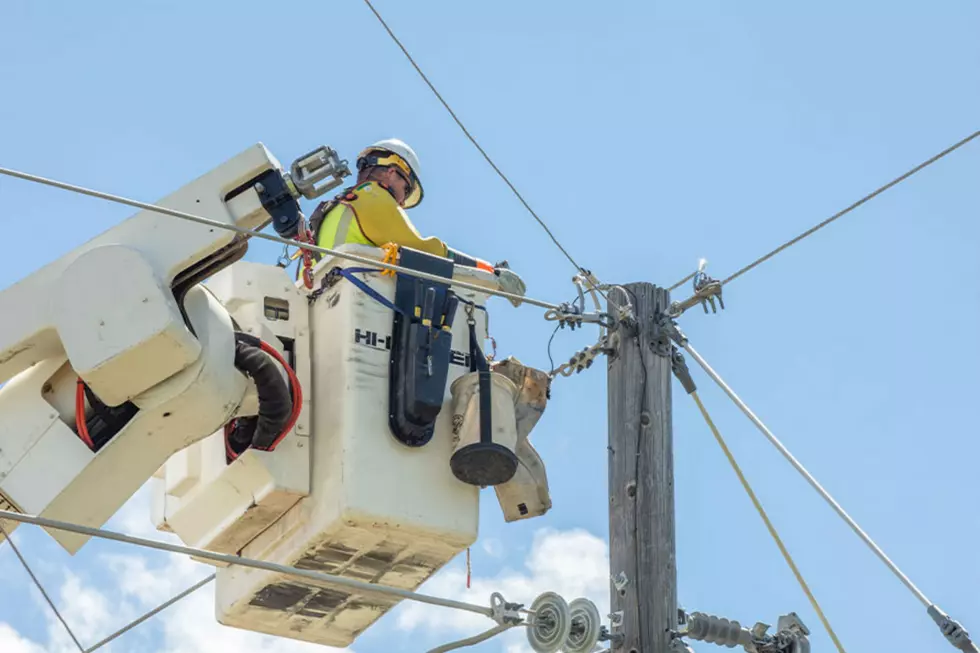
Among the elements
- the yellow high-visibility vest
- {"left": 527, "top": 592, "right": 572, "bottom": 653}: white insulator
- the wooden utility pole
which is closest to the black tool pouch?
the yellow high-visibility vest

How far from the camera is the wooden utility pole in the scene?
32.4 feet

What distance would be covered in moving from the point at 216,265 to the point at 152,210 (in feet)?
1.33

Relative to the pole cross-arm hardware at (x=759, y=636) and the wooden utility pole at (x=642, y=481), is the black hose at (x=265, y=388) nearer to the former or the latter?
the wooden utility pole at (x=642, y=481)

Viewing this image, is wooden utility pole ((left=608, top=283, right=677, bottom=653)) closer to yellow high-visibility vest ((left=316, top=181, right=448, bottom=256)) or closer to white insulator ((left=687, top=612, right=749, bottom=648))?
white insulator ((left=687, top=612, right=749, bottom=648))

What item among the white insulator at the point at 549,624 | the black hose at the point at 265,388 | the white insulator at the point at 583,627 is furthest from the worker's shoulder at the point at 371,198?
the white insulator at the point at 583,627

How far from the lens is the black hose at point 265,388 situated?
10.5 m

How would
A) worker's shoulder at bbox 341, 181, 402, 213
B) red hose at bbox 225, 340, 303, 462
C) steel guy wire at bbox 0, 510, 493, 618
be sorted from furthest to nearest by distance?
1. worker's shoulder at bbox 341, 181, 402, 213
2. red hose at bbox 225, 340, 303, 462
3. steel guy wire at bbox 0, 510, 493, 618

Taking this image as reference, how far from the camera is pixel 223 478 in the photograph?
36.4ft

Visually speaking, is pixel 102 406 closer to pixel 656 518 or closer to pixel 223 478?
pixel 223 478

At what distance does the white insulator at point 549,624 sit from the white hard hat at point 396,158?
128 inches

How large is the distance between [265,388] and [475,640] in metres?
1.61

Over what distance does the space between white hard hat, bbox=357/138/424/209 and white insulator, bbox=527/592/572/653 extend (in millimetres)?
3244

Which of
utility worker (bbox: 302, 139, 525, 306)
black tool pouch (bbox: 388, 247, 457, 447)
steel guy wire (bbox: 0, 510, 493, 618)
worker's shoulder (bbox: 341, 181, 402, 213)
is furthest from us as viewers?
worker's shoulder (bbox: 341, 181, 402, 213)

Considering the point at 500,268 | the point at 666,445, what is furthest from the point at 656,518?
the point at 500,268
